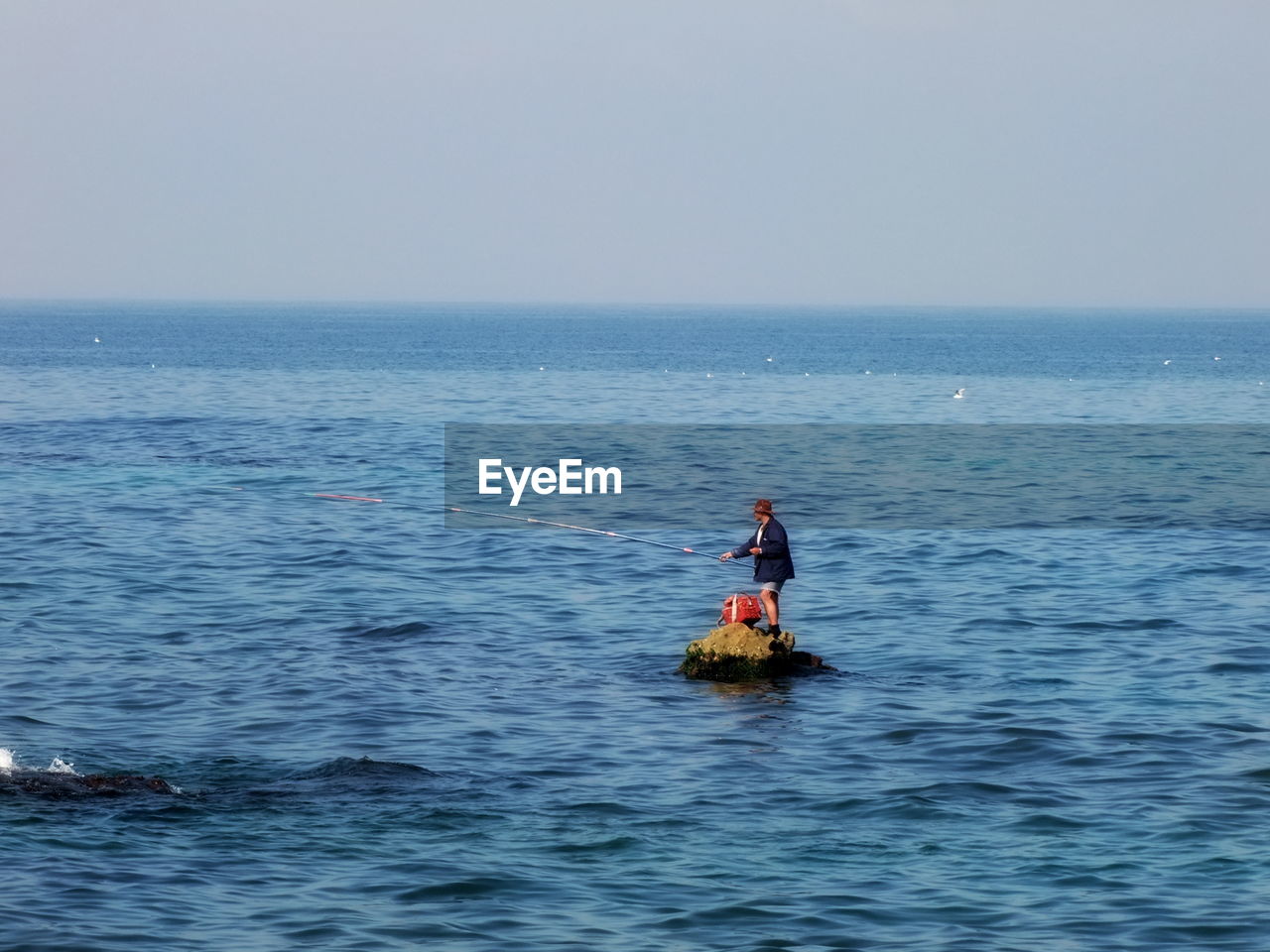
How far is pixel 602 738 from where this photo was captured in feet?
61.8

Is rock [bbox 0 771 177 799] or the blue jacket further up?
the blue jacket

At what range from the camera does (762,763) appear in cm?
1781

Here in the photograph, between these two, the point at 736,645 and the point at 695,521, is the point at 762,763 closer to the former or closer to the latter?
the point at 736,645

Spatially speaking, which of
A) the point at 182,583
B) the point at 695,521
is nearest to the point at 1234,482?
the point at 695,521

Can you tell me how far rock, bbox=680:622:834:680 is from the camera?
2180cm

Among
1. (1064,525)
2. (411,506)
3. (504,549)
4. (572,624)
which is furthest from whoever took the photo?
(411,506)

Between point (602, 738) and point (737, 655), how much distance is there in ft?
11.4

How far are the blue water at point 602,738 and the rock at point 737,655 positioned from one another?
13.0 inches

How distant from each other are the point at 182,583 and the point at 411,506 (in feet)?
41.2

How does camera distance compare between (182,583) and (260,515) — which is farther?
(260,515)

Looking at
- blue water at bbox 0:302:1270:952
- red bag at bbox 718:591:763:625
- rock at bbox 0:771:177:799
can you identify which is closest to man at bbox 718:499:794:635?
red bag at bbox 718:591:763:625

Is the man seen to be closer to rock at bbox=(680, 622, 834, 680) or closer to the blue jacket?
the blue jacket

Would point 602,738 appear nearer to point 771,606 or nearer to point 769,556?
point 771,606

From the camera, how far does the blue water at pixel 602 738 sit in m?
13.6
